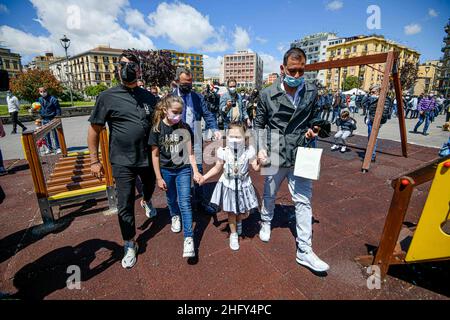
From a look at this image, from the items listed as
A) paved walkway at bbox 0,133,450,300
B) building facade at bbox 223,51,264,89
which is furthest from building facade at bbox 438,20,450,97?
paved walkway at bbox 0,133,450,300

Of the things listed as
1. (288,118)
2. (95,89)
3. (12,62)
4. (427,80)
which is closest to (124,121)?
(288,118)

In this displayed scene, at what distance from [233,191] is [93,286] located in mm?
1650

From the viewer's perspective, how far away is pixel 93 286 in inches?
84.0

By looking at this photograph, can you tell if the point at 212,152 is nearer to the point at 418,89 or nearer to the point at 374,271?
the point at 374,271

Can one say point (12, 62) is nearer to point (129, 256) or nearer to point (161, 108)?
point (161, 108)

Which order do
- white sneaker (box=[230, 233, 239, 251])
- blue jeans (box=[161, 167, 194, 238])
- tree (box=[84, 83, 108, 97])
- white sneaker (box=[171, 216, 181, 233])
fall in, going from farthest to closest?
tree (box=[84, 83, 108, 97]) → white sneaker (box=[171, 216, 181, 233]) → white sneaker (box=[230, 233, 239, 251]) → blue jeans (box=[161, 167, 194, 238])

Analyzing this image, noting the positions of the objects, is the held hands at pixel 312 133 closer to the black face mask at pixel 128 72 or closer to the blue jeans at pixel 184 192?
the blue jeans at pixel 184 192

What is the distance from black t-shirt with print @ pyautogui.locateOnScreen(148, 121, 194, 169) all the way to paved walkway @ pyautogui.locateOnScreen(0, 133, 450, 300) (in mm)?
1035

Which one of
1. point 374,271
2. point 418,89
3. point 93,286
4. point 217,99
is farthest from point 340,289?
point 418,89

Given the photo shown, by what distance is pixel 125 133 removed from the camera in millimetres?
2316

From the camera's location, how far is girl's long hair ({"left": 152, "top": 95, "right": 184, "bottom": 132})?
7.83 ft

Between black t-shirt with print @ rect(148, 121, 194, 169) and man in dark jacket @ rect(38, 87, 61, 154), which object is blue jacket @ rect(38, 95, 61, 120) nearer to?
man in dark jacket @ rect(38, 87, 61, 154)

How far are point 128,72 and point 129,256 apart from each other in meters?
1.95

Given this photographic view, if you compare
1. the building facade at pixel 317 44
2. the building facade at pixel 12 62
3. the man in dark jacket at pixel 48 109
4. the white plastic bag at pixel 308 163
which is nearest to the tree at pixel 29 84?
the man in dark jacket at pixel 48 109
